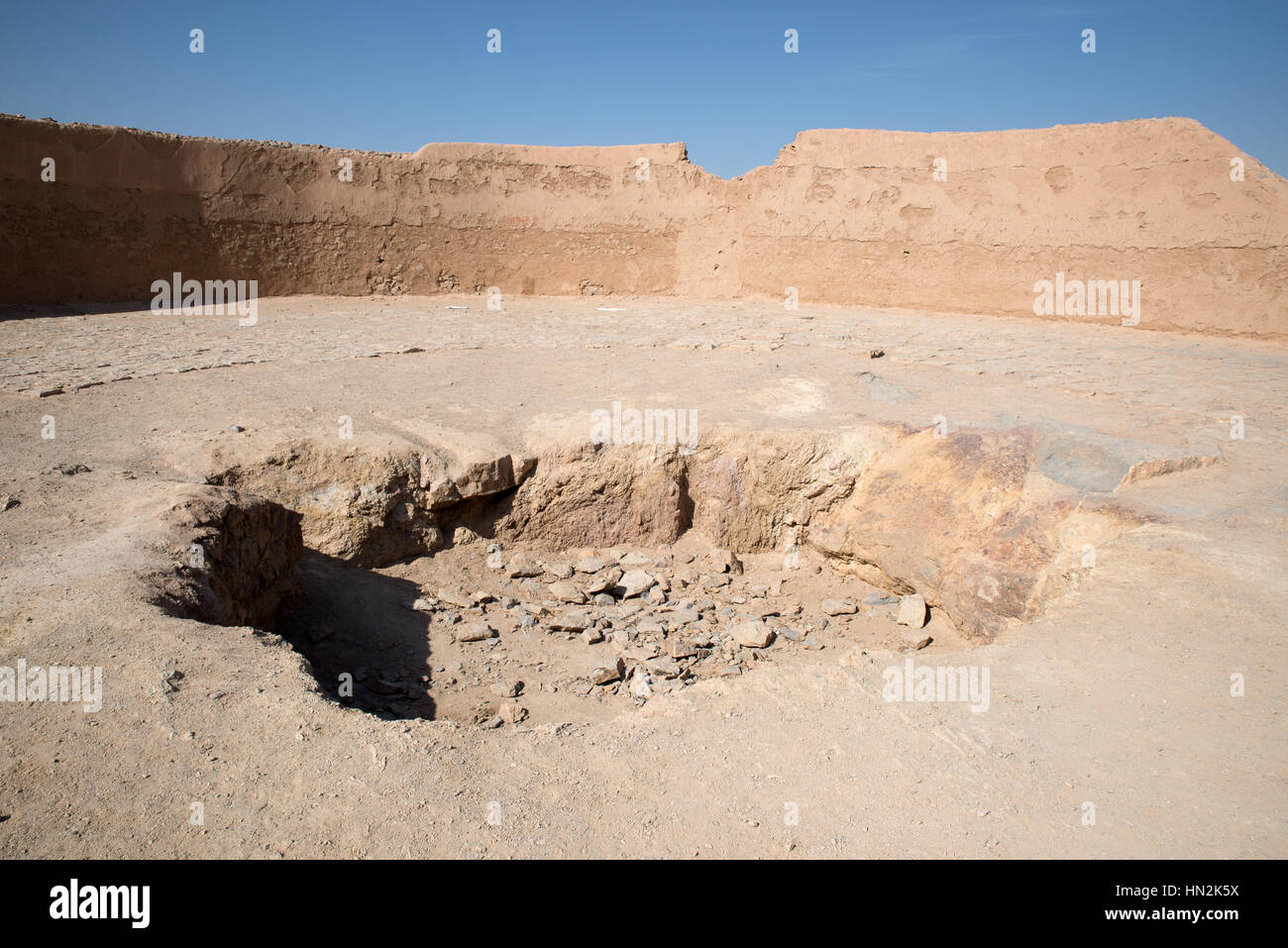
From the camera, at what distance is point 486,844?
7.63 feet

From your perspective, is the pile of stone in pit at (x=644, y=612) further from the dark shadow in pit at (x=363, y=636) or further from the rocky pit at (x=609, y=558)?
the dark shadow in pit at (x=363, y=636)

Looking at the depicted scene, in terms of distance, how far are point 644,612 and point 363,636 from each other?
1.72 metres

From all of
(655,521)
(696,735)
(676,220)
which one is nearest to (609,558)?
(655,521)

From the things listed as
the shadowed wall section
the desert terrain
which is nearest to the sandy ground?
the desert terrain

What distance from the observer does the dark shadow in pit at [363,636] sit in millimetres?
4168

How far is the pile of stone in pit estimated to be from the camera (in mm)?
4703

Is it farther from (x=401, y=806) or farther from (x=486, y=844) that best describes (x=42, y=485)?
(x=486, y=844)

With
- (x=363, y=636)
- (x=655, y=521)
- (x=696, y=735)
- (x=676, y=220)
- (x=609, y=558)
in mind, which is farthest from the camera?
(x=676, y=220)

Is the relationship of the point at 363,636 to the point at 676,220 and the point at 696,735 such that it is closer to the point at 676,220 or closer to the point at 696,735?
the point at 696,735

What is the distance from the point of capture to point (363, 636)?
4.65 meters

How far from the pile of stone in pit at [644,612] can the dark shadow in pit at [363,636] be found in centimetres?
21

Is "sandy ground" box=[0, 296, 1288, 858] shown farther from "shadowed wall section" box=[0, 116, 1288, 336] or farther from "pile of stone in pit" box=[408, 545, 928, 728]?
"shadowed wall section" box=[0, 116, 1288, 336]
